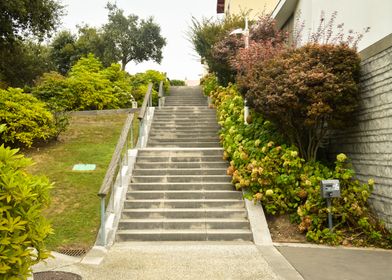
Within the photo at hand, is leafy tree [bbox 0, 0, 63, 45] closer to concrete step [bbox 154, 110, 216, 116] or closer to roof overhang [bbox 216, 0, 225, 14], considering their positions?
concrete step [bbox 154, 110, 216, 116]

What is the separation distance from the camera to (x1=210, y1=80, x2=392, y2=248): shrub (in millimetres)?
6625

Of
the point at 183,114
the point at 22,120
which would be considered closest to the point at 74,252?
the point at 22,120

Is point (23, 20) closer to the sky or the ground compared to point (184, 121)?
closer to the sky

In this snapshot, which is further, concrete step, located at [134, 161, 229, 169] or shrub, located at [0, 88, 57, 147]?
shrub, located at [0, 88, 57, 147]

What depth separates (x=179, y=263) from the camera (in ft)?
18.0

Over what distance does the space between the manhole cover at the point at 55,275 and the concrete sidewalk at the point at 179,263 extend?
11 cm

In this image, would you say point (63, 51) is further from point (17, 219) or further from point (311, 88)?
point (17, 219)

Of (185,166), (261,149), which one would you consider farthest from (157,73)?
(261,149)

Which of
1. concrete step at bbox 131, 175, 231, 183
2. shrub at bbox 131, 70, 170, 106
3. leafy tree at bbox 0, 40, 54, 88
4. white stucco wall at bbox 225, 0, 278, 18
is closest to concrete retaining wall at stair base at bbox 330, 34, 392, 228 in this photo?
concrete step at bbox 131, 175, 231, 183

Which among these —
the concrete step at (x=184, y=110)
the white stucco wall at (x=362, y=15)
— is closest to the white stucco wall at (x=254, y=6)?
the concrete step at (x=184, y=110)

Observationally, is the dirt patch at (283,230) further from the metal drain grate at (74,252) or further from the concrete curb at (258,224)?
the metal drain grate at (74,252)

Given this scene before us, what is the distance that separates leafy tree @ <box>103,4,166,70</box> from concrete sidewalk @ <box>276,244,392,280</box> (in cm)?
3166

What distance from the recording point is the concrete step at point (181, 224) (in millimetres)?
7188

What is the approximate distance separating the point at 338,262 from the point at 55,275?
149 inches
